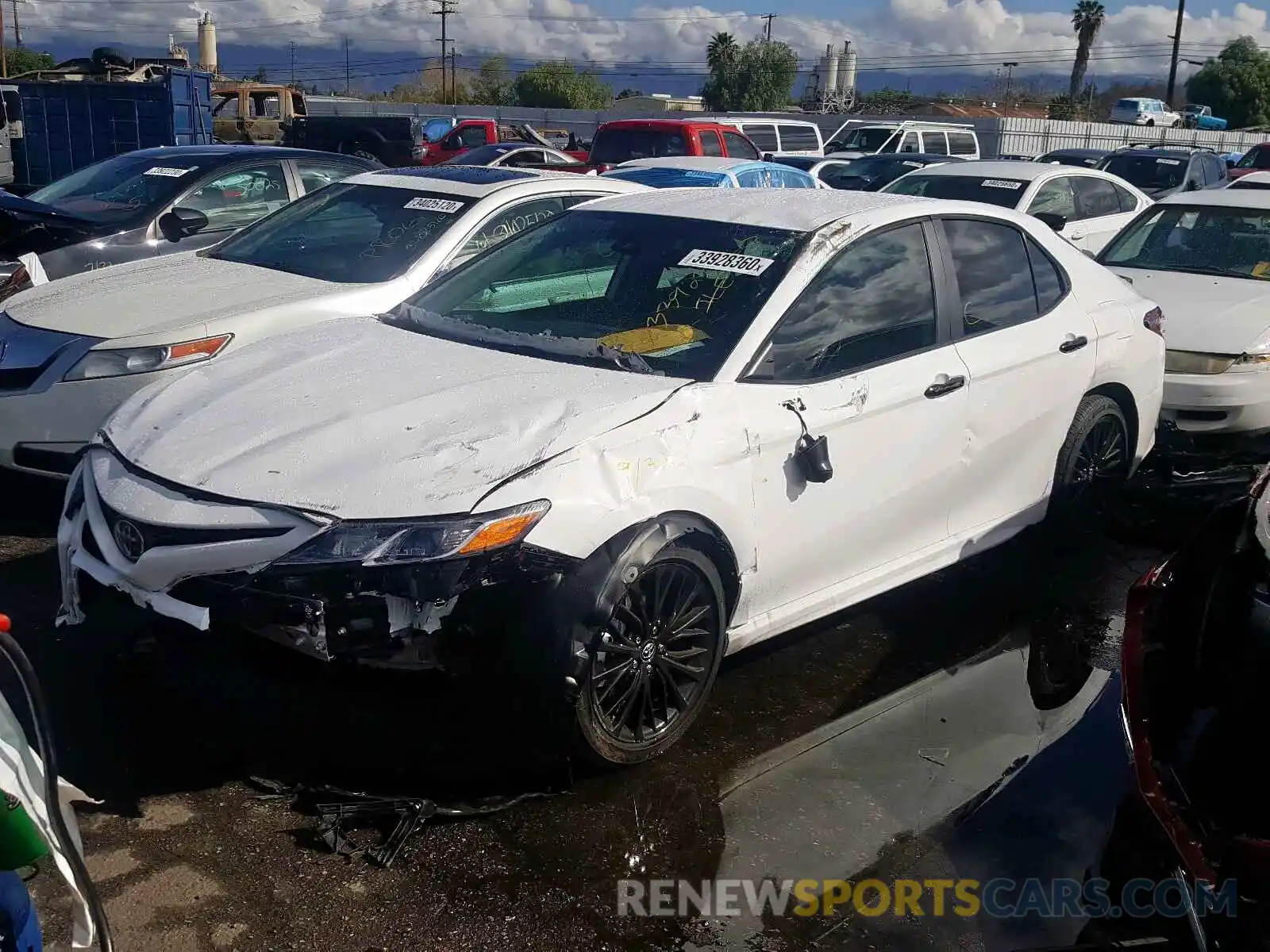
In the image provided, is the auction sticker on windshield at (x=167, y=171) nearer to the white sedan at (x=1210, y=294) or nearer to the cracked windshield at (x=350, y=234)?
the cracked windshield at (x=350, y=234)

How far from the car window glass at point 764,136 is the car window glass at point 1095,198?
10696 mm

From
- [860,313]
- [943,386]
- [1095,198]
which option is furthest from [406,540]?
[1095,198]

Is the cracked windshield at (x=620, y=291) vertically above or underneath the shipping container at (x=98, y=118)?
underneath

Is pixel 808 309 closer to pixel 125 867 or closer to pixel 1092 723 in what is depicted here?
pixel 1092 723

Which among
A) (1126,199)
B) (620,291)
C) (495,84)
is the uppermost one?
(495,84)

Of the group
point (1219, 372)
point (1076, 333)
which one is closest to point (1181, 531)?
point (1219, 372)

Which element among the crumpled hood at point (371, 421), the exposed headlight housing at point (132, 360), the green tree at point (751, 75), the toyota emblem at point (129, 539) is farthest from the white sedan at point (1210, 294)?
the green tree at point (751, 75)

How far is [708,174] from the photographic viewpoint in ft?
35.0

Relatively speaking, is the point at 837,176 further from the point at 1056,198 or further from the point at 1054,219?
the point at 1054,219

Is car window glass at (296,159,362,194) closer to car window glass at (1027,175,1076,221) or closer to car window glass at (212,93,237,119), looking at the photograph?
car window glass at (1027,175,1076,221)

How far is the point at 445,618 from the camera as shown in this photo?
329 centimetres

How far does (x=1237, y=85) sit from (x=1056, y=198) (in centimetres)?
5848

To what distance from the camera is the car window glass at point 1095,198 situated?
1205cm

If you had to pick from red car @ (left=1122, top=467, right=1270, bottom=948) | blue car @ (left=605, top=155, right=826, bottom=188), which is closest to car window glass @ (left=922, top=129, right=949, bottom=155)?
blue car @ (left=605, top=155, right=826, bottom=188)
